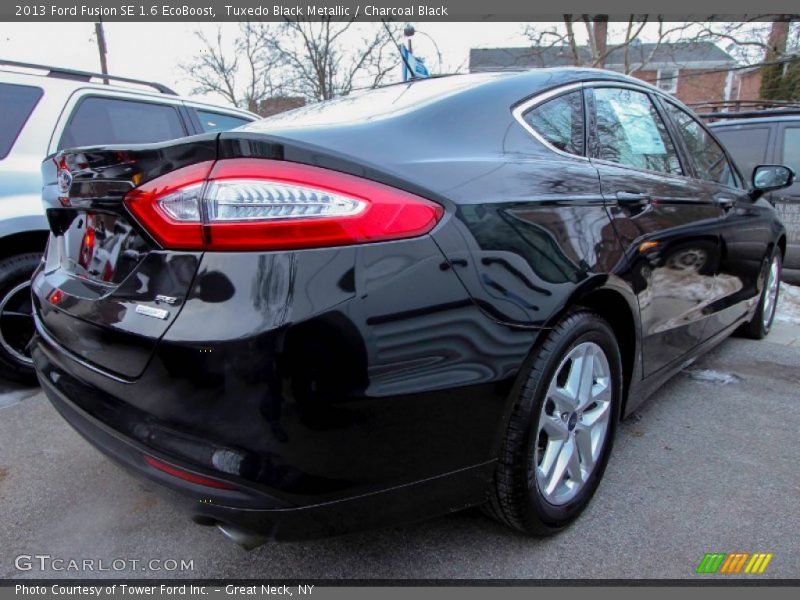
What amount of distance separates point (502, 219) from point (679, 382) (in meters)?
2.51

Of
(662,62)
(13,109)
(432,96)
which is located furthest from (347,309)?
(662,62)

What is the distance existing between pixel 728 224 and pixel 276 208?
2.76 metres

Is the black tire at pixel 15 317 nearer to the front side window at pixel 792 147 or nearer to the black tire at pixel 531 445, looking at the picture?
the black tire at pixel 531 445

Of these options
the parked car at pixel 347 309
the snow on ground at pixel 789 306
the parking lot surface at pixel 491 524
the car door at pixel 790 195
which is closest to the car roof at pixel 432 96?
the parked car at pixel 347 309

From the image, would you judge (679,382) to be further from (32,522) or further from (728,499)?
(32,522)

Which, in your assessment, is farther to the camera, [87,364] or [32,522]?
[32,522]

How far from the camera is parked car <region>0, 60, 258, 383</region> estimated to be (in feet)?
10.1

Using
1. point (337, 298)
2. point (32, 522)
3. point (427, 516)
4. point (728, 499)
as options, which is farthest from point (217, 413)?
point (728, 499)

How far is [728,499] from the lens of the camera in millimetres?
2229

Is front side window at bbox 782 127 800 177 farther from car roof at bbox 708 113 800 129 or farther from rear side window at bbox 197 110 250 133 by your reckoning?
rear side window at bbox 197 110 250 133

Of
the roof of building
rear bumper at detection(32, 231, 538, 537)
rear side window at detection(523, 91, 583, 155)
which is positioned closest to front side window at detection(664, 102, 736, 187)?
rear side window at detection(523, 91, 583, 155)

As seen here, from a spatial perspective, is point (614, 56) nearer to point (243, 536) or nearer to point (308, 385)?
point (308, 385)

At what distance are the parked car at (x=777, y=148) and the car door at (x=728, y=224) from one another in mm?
2597

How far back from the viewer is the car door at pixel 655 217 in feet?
7.02
